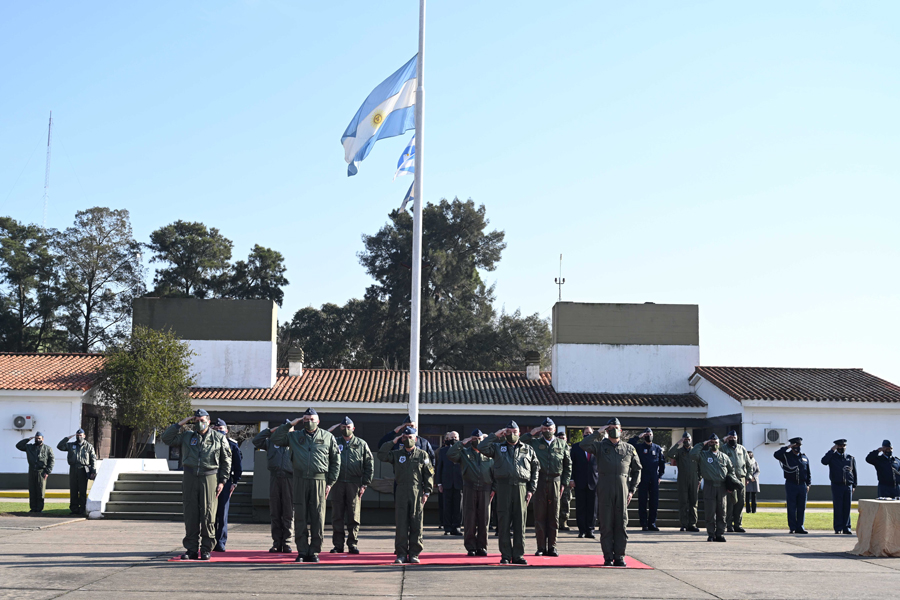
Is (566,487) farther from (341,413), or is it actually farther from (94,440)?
(94,440)

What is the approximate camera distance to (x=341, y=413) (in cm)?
3161

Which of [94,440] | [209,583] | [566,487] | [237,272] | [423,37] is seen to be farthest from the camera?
[237,272]

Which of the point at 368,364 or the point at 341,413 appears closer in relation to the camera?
the point at 341,413

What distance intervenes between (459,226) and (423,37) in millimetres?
37952

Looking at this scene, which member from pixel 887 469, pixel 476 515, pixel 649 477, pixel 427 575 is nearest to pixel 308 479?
pixel 427 575

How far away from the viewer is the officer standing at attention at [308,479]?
12227 mm

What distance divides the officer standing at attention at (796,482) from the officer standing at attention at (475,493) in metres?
7.39

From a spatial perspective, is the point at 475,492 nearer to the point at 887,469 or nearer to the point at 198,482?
the point at 198,482

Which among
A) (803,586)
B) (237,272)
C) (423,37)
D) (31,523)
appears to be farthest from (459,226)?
(803,586)

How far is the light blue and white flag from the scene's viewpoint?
19547mm

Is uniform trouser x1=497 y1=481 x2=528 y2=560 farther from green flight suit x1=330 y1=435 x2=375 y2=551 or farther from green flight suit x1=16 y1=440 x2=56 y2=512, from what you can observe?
green flight suit x1=16 y1=440 x2=56 y2=512

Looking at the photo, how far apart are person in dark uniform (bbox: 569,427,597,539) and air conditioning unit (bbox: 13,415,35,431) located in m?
19.5

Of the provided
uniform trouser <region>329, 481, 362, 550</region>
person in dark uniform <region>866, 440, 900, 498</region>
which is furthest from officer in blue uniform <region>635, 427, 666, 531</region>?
uniform trouser <region>329, 481, 362, 550</region>

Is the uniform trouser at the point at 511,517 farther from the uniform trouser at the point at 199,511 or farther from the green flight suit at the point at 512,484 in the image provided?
the uniform trouser at the point at 199,511
